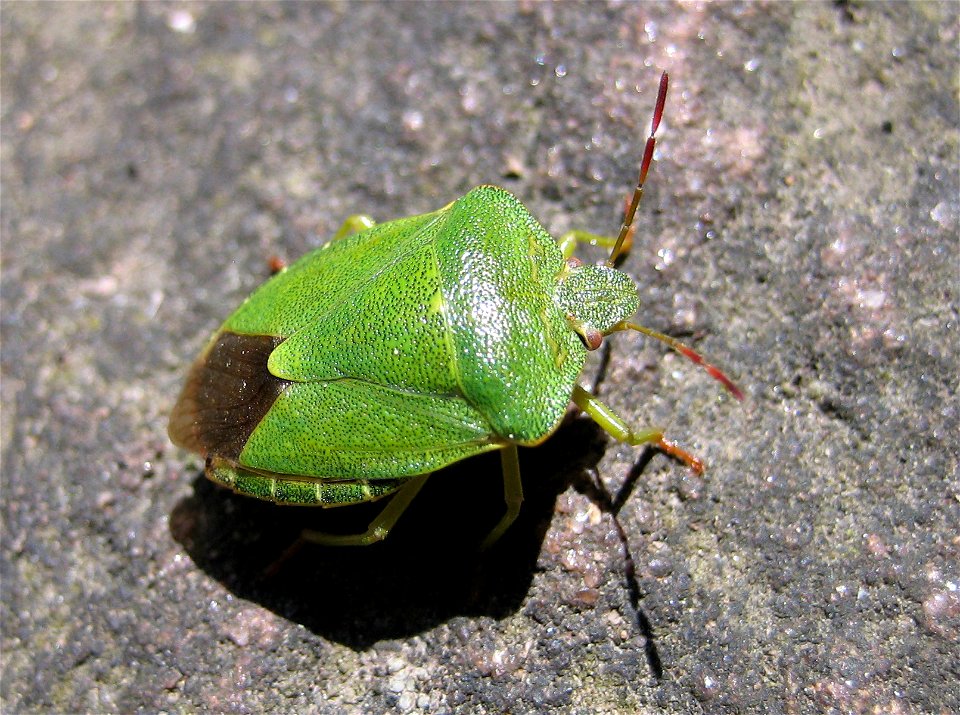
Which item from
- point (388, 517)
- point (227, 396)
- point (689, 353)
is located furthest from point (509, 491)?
point (227, 396)

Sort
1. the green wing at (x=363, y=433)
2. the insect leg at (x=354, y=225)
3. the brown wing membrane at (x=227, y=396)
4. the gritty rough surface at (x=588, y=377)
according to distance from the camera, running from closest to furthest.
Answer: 1. the green wing at (x=363, y=433)
2. the brown wing membrane at (x=227, y=396)
3. the gritty rough surface at (x=588, y=377)
4. the insect leg at (x=354, y=225)

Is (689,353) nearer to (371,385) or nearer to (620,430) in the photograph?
(620,430)

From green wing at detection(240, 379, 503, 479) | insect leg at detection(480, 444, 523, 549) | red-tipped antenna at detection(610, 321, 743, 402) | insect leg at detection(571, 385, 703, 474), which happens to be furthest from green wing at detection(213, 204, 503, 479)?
red-tipped antenna at detection(610, 321, 743, 402)

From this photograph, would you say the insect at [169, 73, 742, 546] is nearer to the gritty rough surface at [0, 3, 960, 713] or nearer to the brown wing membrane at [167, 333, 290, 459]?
the brown wing membrane at [167, 333, 290, 459]

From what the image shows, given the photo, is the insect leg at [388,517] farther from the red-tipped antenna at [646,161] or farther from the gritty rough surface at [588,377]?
the red-tipped antenna at [646,161]

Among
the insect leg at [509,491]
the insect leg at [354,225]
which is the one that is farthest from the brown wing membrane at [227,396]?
the insect leg at [509,491]

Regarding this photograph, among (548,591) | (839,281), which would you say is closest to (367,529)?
(548,591)
